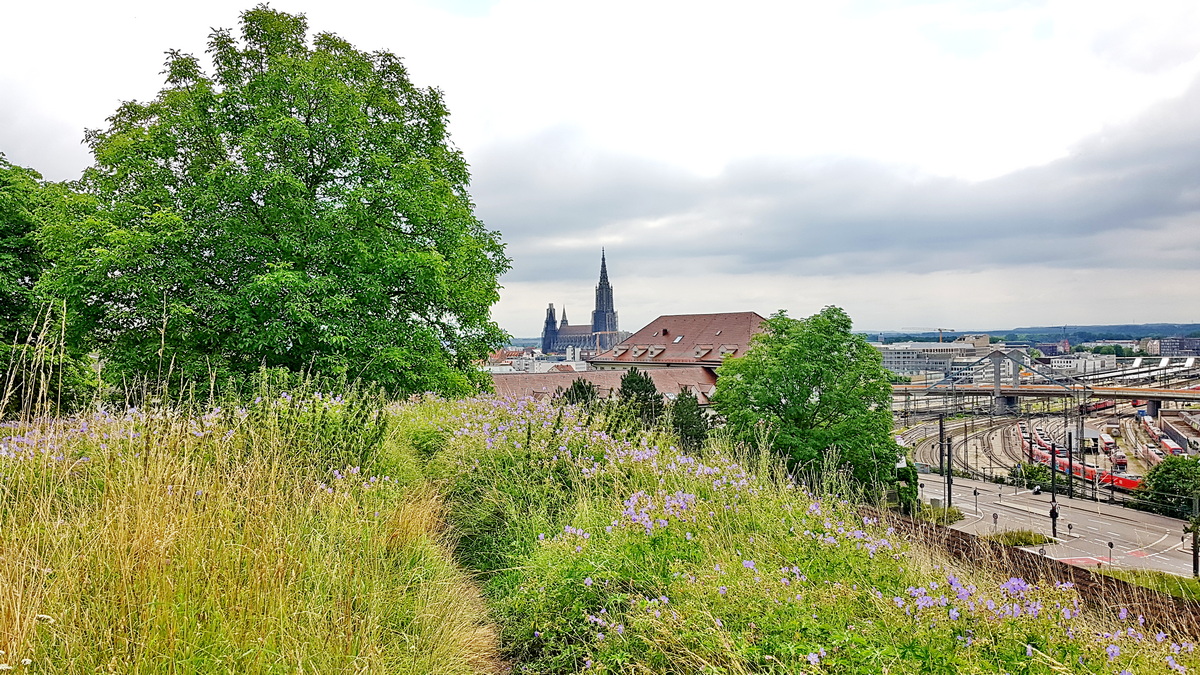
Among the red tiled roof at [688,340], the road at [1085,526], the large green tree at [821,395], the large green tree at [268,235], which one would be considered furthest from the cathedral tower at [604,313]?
the large green tree at [268,235]

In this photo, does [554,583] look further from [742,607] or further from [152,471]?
[152,471]

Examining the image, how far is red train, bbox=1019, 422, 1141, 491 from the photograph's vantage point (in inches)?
1486

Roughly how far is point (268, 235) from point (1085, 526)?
3533 centimetres

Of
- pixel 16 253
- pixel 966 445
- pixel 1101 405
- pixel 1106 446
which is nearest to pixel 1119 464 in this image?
pixel 1106 446

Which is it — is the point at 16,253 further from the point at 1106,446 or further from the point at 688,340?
the point at 1106,446

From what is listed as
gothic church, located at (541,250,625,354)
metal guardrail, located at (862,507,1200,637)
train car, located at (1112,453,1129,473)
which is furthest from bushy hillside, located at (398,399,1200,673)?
gothic church, located at (541,250,625,354)

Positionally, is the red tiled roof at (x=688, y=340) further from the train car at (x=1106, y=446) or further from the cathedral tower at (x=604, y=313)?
the cathedral tower at (x=604, y=313)

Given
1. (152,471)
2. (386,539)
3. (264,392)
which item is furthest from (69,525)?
(264,392)

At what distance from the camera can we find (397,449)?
628 centimetres

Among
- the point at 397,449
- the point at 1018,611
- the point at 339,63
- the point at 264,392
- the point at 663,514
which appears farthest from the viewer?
the point at 339,63

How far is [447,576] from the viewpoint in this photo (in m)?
3.87

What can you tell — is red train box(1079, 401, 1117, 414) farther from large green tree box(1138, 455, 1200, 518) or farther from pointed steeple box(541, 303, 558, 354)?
pointed steeple box(541, 303, 558, 354)

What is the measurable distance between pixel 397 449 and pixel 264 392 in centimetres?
141

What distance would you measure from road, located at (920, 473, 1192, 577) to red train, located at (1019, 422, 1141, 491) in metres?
2.85
